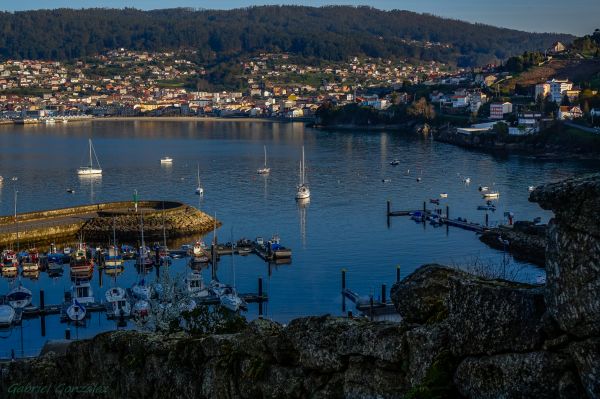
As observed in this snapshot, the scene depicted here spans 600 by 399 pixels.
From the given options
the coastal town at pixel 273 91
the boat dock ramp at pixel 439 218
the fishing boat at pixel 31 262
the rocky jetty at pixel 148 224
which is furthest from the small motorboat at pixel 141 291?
the coastal town at pixel 273 91

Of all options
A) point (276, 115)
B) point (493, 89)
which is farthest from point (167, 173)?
point (276, 115)

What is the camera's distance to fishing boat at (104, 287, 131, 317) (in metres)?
12.6

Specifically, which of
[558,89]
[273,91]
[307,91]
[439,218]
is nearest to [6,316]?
[439,218]

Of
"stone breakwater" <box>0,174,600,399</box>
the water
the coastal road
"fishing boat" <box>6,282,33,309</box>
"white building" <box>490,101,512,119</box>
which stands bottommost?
the water

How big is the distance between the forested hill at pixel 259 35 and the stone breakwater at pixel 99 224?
376 ft

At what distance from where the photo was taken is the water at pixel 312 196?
49.1ft

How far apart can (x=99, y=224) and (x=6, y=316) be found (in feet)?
26.5

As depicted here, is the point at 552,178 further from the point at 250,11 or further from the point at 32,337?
the point at 250,11

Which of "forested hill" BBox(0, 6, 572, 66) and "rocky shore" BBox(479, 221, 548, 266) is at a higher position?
"forested hill" BBox(0, 6, 572, 66)

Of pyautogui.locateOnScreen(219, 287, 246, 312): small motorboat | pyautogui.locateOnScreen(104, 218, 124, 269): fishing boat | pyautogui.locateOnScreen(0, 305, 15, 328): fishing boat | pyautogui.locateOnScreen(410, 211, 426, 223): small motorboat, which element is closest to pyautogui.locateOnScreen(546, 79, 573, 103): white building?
pyautogui.locateOnScreen(410, 211, 426, 223): small motorboat

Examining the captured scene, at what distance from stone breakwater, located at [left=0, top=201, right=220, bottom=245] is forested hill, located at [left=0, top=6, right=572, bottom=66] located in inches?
4509

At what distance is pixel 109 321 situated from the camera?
12477 millimetres

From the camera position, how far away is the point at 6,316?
1218 centimetres

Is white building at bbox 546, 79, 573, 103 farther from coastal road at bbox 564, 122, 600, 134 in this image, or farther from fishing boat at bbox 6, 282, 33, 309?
fishing boat at bbox 6, 282, 33, 309
